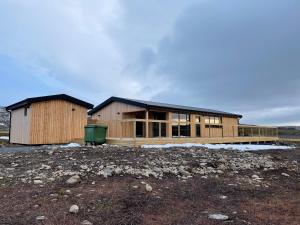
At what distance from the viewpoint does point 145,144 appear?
14.1 meters

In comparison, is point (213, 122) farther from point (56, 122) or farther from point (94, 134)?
point (56, 122)

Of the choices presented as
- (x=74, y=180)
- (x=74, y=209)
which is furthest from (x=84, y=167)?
(x=74, y=209)

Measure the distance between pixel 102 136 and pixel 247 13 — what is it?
10.1 m

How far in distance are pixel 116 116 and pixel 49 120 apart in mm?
5593

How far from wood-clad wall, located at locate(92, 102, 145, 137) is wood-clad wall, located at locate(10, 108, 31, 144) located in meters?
4.98

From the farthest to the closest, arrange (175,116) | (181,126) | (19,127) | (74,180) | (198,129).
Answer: (198,129) < (175,116) < (181,126) < (19,127) < (74,180)

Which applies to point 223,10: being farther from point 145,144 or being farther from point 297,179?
point 297,179

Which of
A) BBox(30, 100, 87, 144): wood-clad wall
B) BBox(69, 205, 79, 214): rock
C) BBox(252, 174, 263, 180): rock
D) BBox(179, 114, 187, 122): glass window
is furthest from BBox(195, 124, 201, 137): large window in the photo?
BBox(69, 205, 79, 214): rock

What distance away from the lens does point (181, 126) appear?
19750 mm

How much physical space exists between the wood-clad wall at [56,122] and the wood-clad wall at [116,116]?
215cm

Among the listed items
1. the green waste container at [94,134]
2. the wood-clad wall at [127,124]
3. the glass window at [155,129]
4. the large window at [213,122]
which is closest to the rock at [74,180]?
the green waste container at [94,134]

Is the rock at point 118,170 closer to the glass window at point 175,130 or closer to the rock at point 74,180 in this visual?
the rock at point 74,180

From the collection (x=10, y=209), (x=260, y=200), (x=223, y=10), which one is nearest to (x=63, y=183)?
(x=10, y=209)

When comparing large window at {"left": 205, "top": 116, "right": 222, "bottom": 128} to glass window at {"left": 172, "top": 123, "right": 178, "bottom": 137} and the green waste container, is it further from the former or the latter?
the green waste container
